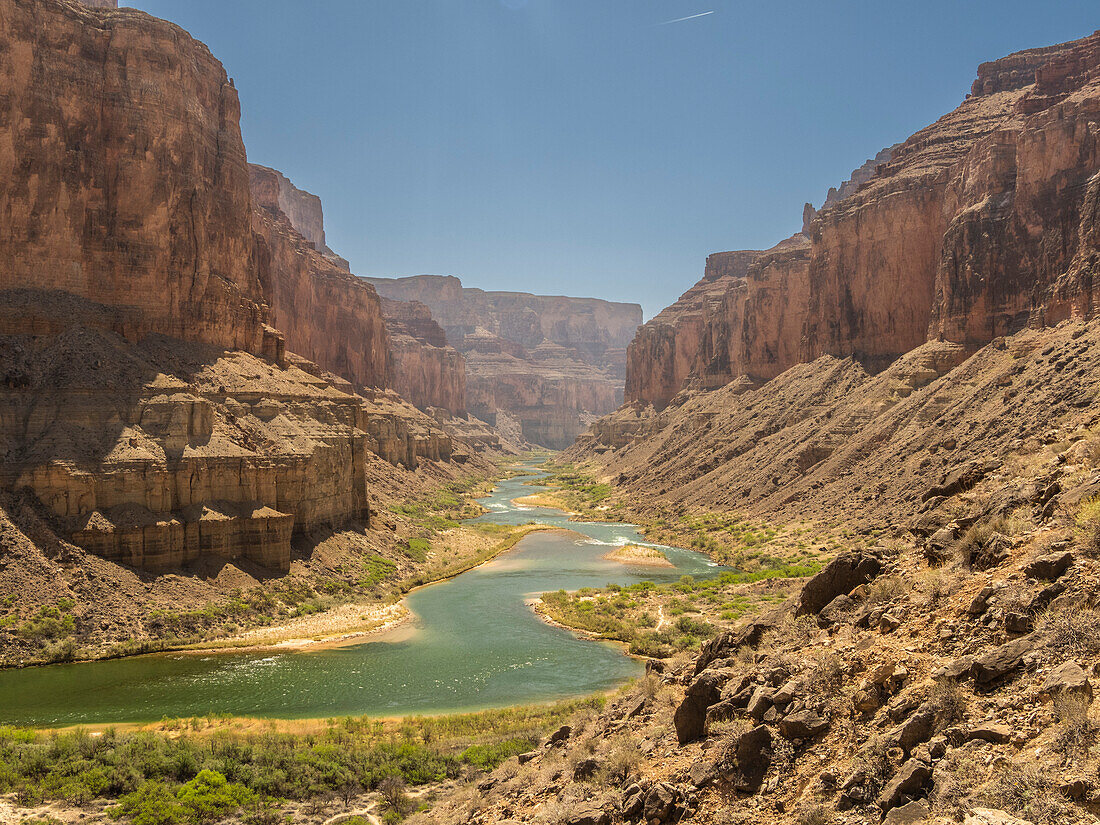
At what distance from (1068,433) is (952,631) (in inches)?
346

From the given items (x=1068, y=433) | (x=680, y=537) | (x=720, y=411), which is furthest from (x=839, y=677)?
(x=720, y=411)

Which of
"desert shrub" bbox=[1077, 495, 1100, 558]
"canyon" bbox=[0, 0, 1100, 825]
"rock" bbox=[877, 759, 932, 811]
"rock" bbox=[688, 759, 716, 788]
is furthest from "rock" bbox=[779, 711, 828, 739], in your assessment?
"desert shrub" bbox=[1077, 495, 1100, 558]

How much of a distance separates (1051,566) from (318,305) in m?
109

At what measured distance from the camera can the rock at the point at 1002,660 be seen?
7.99 metres

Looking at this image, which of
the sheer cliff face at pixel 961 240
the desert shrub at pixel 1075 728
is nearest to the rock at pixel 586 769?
the desert shrub at pixel 1075 728

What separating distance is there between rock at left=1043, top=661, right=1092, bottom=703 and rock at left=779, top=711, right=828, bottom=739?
279 cm

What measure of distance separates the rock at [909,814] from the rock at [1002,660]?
1897 mm

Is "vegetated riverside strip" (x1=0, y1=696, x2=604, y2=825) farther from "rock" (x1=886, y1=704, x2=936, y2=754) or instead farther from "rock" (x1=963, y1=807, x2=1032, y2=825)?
"rock" (x1=963, y1=807, x2=1032, y2=825)

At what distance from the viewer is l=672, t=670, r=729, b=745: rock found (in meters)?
11.6

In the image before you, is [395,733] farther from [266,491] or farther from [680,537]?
[680,537]

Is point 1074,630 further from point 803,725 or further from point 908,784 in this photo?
point 803,725

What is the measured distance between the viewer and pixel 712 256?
177m

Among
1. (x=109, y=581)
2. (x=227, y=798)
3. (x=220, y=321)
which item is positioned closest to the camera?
Answer: (x=227, y=798)

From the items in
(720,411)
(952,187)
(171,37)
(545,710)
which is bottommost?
(545,710)
